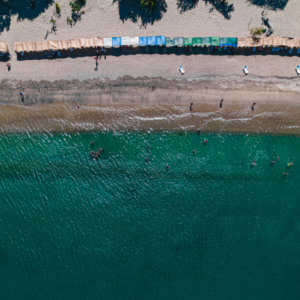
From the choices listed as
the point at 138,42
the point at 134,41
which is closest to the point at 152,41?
the point at 138,42

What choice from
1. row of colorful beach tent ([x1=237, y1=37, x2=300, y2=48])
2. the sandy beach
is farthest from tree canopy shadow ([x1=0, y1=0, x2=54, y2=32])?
row of colorful beach tent ([x1=237, y1=37, x2=300, y2=48])

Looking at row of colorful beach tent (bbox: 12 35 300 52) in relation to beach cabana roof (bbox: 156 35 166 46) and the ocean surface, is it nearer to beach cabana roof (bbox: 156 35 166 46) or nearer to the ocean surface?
beach cabana roof (bbox: 156 35 166 46)

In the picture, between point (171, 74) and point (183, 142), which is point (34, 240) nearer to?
point (183, 142)

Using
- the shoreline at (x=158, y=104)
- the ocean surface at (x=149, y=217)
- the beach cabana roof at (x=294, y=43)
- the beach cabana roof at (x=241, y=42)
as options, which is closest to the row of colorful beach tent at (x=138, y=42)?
the beach cabana roof at (x=241, y=42)

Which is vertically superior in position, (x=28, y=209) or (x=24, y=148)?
(x=24, y=148)

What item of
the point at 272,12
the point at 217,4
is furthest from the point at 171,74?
the point at 272,12
